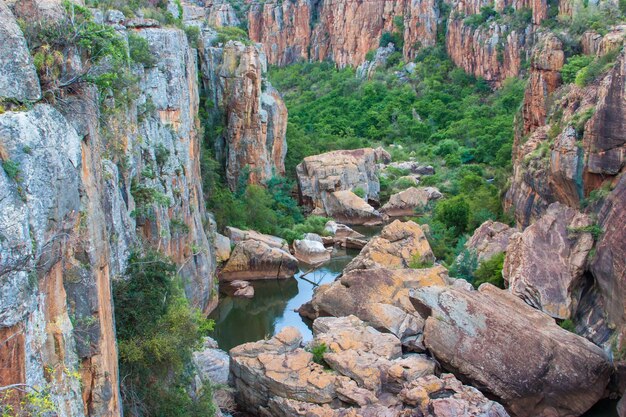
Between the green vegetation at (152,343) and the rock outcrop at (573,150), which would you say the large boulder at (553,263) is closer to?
the rock outcrop at (573,150)

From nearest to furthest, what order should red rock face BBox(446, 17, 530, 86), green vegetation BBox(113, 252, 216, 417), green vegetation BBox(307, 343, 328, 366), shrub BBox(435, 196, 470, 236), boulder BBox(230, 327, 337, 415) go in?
green vegetation BBox(113, 252, 216, 417) < boulder BBox(230, 327, 337, 415) < green vegetation BBox(307, 343, 328, 366) < shrub BBox(435, 196, 470, 236) < red rock face BBox(446, 17, 530, 86)

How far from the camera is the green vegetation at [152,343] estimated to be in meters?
14.4

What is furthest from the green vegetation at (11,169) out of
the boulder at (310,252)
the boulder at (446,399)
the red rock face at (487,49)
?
the red rock face at (487,49)

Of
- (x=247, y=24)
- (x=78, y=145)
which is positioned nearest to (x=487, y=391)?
(x=78, y=145)

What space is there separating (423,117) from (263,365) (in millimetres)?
44918

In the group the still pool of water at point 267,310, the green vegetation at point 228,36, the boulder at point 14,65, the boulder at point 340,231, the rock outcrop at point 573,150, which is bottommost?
the boulder at point 340,231

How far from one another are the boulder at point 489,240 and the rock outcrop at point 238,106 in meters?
14.8

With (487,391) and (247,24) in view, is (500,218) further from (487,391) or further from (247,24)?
(247,24)

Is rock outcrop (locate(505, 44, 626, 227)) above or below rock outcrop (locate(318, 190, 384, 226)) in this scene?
above

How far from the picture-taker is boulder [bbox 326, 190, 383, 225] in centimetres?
4091

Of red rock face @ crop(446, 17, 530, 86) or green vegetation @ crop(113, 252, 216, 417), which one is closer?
green vegetation @ crop(113, 252, 216, 417)

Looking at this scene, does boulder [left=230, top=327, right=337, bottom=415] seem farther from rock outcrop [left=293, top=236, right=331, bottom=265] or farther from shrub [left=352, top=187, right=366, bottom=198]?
shrub [left=352, top=187, right=366, bottom=198]

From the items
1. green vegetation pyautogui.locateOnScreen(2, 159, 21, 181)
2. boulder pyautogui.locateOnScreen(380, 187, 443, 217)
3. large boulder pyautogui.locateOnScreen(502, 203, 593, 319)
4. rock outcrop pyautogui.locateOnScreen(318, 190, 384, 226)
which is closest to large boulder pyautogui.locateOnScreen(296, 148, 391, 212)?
rock outcrop pyautogui.locateOnScreen(318, 190, 384, 226)

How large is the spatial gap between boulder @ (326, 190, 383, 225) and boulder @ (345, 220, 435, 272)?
1148cm
